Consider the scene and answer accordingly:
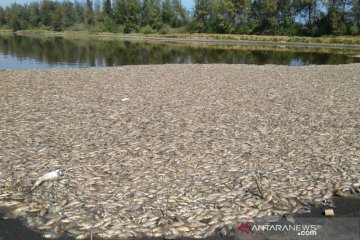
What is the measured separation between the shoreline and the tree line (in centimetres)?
8539

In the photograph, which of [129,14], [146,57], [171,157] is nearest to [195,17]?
[129,14]

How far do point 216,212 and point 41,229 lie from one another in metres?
3.08

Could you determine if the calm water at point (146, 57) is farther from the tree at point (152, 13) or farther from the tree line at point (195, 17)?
the tree at point (152, 13)

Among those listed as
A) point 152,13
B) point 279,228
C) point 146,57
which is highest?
point 152,13

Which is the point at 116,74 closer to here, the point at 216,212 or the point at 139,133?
the point at 139,133

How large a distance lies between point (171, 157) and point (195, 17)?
120109 mm

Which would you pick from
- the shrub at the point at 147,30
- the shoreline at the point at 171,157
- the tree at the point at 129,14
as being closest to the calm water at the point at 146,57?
the shoreline at the point at 171,157

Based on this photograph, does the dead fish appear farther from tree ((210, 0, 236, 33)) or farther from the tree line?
tree ((210, 0, 236, 33))

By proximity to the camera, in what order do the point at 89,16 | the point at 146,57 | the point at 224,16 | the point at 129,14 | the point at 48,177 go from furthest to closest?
1. the point at 89,16
2. the point at 129,14
3. the point at 224,16
4. the point at 146,57
5. the point at 48,177

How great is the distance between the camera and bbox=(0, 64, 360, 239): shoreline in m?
6.26

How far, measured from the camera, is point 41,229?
5879 mm

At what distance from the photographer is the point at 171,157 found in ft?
28.6

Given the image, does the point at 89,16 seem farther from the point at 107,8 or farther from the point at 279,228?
the point at 279,228

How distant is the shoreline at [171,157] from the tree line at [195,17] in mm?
85386
